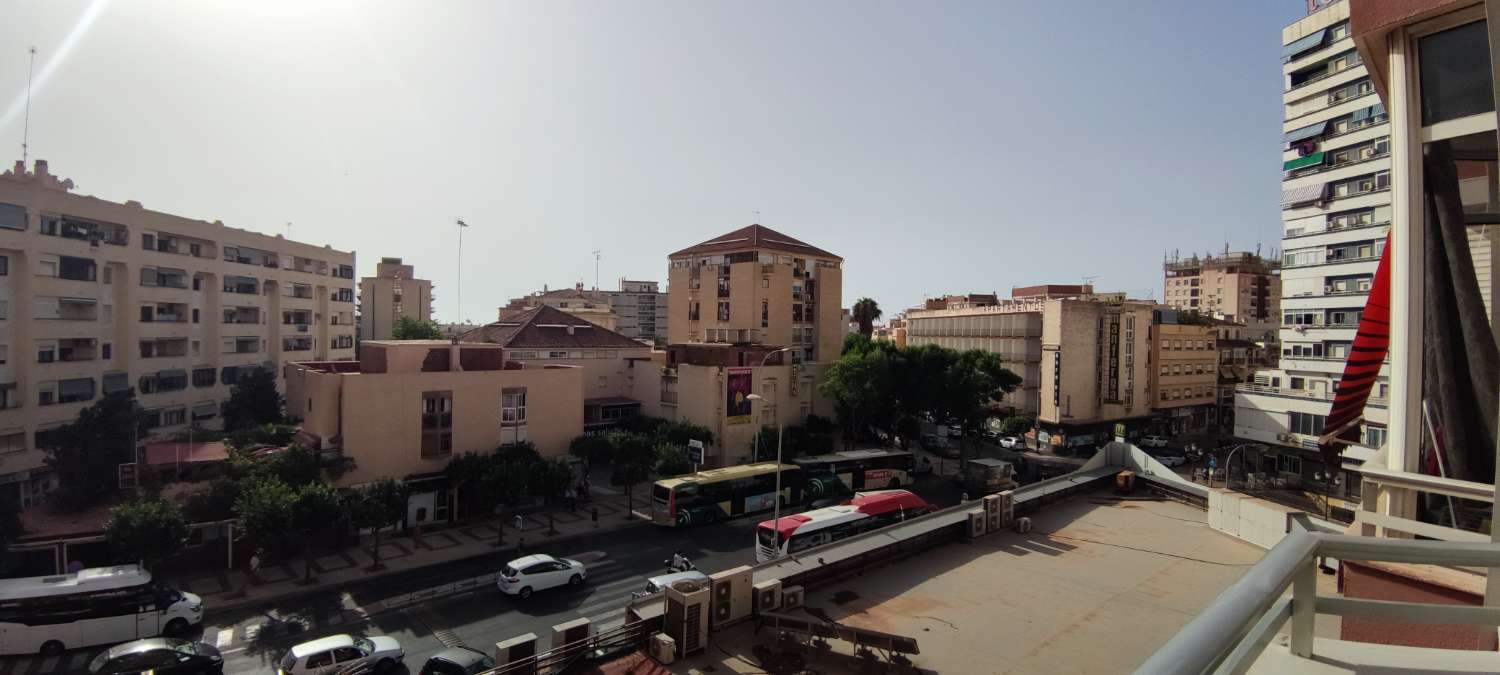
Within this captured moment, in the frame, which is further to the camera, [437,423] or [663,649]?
[437,423]

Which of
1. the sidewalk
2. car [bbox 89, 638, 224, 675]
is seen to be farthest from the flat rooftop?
the sidewalk

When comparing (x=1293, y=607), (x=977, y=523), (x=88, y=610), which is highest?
(x=1293, y=607)

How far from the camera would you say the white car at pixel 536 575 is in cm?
2217

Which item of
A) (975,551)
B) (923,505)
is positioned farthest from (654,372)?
(975,551)

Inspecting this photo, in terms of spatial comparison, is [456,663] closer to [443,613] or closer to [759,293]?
[443,613]

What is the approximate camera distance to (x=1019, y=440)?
53.4m

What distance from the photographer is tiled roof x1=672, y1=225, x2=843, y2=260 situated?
5509 cm

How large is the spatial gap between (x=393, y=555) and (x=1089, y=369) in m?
48.3

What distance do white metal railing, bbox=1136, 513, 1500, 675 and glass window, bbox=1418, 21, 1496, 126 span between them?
5709 millimetres

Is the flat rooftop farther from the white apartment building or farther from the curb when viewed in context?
the white apartment building

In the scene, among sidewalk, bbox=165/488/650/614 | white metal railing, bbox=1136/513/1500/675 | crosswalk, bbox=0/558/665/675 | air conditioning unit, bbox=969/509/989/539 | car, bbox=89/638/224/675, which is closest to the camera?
white metal railing, bbox=1136/513/1500/675

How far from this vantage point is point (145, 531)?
21.2 metres

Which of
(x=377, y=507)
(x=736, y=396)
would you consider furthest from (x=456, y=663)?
(x=736, y=396)

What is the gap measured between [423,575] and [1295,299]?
44967mm
